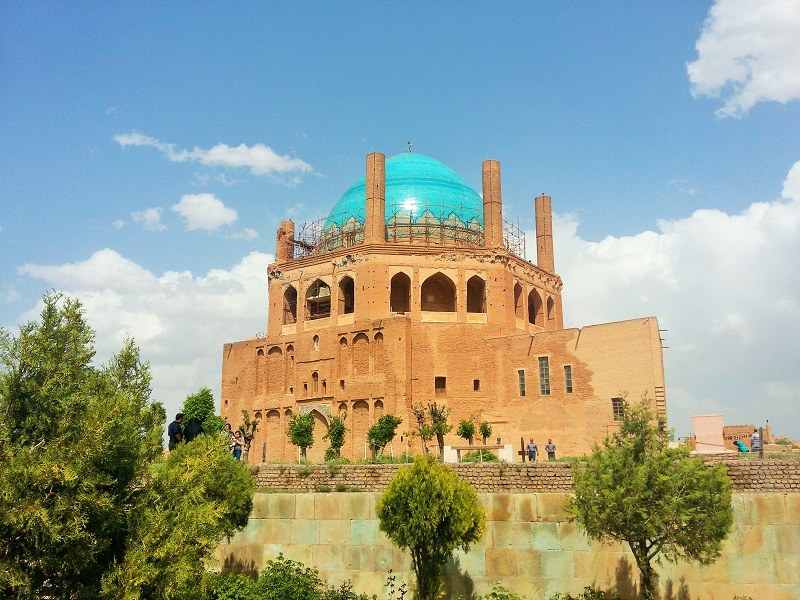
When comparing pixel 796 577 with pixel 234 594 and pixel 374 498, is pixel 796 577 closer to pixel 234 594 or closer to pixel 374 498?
pixel 374 498

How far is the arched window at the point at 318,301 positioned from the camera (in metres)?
36.5

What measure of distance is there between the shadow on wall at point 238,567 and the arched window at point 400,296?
18.8 meters

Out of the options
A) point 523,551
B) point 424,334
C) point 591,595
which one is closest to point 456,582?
point 523,551

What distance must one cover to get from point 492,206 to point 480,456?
1391cm

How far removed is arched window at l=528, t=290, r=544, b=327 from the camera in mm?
37500

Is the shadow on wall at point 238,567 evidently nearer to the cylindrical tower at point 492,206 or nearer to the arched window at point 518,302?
the cylindrical tower at point 492,206

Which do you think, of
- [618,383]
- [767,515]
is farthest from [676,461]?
[618,383]

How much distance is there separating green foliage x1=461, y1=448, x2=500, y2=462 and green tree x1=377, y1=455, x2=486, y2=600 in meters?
9.72

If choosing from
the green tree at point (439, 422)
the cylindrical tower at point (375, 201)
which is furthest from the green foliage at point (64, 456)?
the cylindrical tower at point (375, 201)

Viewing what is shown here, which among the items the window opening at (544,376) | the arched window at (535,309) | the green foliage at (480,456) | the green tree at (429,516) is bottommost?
the green tree at (429,516)

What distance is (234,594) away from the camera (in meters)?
15.3

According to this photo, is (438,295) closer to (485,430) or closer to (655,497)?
(485,430)

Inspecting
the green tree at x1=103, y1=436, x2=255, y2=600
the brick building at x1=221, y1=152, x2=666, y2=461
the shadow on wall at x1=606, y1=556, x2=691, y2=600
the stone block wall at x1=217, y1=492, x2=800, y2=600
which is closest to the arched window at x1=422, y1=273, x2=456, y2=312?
the brick building at x1=221, y1=152, x2=666, y2=461

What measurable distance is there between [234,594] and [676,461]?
8888 millimetres
